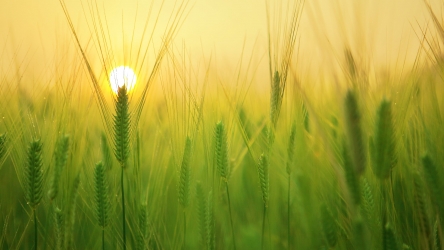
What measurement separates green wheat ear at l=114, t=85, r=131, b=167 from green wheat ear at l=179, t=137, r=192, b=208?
14cm

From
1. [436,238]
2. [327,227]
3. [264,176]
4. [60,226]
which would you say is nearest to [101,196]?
[60,226]

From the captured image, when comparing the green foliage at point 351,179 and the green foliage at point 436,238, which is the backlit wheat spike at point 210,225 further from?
the green foliage at point 436,238

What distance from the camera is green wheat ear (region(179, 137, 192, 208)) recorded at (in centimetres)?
91

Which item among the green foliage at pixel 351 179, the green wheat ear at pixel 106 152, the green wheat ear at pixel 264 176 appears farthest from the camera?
the green wheat ear at pixel 106 152

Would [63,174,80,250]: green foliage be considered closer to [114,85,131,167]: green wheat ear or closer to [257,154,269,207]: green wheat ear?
[114,85,131,167]: green wheat ear

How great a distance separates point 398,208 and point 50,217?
35.9 inches

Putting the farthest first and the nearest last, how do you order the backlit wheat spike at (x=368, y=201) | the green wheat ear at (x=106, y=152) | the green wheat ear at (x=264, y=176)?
the green wheat ear at (x=106, y=152) → the green wheat ear at (x=264, y=176) → the backlit wheat spike at (x=368, y=201)

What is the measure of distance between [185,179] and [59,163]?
0.29 m

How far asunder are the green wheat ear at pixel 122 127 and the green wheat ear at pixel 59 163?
11 centimetres

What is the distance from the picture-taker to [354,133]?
2.22ft

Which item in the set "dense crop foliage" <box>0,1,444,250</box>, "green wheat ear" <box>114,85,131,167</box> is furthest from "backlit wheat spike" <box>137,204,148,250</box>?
"green wheat ear" <box>114,85,131,167</box>

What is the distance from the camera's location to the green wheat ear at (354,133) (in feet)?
2.18

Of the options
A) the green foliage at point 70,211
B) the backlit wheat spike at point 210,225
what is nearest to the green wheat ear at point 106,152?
the green foliage at point 70,211

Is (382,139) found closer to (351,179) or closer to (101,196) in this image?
(351,179)
